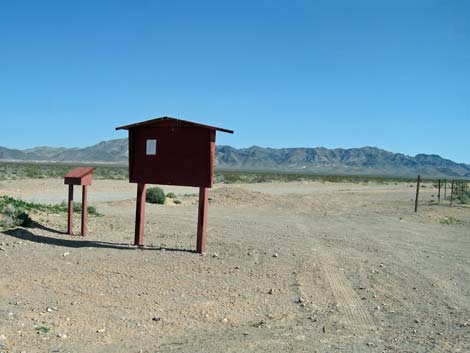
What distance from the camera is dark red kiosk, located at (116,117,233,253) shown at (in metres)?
11.2

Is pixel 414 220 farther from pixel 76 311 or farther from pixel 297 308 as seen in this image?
pixel 76 311

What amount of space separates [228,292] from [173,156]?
4088 mm

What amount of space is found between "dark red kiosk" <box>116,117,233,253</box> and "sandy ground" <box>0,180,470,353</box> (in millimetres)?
1100

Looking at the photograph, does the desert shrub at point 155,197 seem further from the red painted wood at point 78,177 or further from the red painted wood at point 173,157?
the red painted wood at point 173,157

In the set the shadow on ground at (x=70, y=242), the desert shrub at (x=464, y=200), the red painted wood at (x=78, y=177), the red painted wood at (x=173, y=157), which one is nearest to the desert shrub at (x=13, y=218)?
the shadow on ground at (x=70, y=242)

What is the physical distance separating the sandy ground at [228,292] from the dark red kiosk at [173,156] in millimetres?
1100

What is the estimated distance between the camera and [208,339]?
6.21 m

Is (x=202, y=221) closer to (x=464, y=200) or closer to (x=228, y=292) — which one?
(x=228, y=292)

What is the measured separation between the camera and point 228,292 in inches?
324

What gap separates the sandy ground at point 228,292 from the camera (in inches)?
244

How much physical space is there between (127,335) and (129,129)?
6546 mm

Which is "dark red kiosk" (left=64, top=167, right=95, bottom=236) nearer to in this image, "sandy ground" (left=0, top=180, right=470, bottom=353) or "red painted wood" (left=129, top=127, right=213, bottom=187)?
"sandy ground" (left=0, top=180, right=470, bottom=353)

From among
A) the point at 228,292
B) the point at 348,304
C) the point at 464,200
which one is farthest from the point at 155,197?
the point at 464,200

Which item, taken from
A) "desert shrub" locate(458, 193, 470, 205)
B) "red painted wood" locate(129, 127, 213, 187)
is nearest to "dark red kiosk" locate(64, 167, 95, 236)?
"red painted wood" locate(129, 127, 213, 187)
